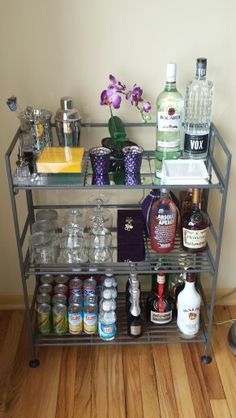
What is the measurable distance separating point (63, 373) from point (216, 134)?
1.06 meters

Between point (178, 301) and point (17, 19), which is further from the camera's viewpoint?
point (178, 301)

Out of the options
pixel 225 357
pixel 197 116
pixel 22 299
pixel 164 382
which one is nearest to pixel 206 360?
pixel 225 357

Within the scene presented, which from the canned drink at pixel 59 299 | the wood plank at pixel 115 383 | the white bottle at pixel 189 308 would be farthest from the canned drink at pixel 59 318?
the white bottle at pixel 189 308

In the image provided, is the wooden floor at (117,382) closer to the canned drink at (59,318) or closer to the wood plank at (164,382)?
the wood plank at (164,382)

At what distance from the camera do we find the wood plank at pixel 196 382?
1.71m

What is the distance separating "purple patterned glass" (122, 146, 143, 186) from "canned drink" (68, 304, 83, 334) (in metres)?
0.57

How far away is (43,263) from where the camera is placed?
175 cm

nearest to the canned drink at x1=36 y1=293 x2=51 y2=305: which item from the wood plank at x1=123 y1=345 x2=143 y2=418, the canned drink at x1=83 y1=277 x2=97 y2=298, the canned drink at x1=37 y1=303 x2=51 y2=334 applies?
the canned drink at x1=37 y1=303 x2=51 y2=334

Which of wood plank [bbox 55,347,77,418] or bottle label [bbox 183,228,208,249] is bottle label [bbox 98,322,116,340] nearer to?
wood plank [bbox 55,347,77,418]

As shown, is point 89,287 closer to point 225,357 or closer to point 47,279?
point 47,279

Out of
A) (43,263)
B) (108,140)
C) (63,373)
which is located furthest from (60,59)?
(63,373)

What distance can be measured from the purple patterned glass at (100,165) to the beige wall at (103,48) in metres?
0.27

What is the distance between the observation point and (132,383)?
180 centimetres

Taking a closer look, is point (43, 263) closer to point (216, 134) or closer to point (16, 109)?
point (16, 109)
